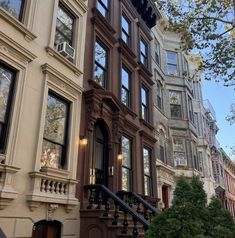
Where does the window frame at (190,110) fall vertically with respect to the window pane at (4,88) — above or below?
above

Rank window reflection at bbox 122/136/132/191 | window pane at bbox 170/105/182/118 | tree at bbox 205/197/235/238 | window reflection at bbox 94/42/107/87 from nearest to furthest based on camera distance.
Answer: tree at bbox 205/197/235/238 < window reflection at bbox 94/42/107/87 < window reflection at bbox 122/136/132/191 < window pane at bbox 170/105/182/118

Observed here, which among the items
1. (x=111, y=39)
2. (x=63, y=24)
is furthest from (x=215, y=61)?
(x=63, y=24)

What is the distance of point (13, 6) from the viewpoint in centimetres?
694

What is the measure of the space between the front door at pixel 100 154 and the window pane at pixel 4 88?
3521 mm

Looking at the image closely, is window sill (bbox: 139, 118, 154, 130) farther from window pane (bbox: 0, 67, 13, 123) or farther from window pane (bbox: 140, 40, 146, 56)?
window pane (bbox: 0, 67, 13, 123)

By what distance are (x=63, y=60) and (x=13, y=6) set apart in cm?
182

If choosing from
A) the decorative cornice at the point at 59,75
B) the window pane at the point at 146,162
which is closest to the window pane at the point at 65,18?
the decorative cornice at the point at 59,75

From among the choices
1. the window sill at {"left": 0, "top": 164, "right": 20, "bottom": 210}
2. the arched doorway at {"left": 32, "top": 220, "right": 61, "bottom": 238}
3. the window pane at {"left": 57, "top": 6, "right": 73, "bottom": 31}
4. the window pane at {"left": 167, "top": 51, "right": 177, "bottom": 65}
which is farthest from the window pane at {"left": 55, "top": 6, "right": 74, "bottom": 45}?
the window pane at {"left": 167, "top": 51, "right": 177, "bottom": 65}

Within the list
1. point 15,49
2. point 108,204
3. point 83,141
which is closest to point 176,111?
point 83,141

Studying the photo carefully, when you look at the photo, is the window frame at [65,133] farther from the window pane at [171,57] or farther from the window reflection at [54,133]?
the window pane at [171,57]

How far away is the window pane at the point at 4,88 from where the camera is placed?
5.98 meters

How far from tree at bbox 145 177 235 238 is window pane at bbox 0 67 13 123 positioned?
3.89 metres

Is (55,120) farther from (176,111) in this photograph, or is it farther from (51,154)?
(176,111)

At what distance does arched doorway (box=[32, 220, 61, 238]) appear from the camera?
247 inches
